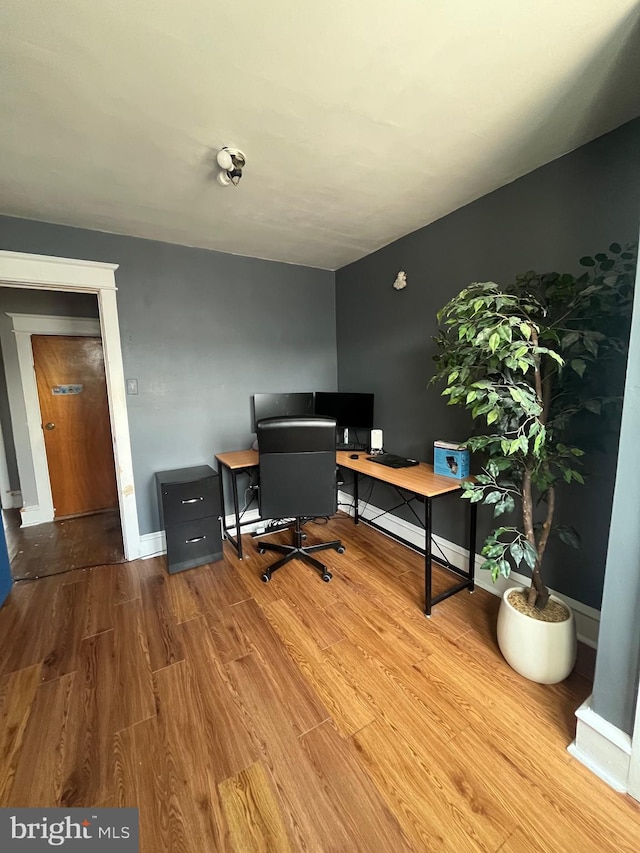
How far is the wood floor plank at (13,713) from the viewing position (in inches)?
48.8

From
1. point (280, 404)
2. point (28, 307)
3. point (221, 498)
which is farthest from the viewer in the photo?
point (28, 307)

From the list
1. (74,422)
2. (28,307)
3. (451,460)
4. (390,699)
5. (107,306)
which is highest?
(28,307)

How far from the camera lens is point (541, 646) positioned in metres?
1.52

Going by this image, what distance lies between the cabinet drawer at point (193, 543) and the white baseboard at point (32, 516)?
2.06 metres

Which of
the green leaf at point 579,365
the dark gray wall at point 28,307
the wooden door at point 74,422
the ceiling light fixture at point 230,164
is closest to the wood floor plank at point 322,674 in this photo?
the green leaf at point 579,365

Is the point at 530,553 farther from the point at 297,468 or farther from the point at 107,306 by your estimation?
the point at 107,306

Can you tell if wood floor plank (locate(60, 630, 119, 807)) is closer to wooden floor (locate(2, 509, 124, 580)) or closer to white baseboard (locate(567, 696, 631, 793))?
wooden floor (locate(2, 509, 124, 580))

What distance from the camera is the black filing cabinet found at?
98.2 inches

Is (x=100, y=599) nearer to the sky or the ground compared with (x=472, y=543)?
nearer to the ground

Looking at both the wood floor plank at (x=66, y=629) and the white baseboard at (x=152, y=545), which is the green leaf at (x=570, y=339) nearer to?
the wood floor plank at (x=66, y=629)

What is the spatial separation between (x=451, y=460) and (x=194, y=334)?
7.43 ft

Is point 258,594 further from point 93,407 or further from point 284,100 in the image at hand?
point 93,407

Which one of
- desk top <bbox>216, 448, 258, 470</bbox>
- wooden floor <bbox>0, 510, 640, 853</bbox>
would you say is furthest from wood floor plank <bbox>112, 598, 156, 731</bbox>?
desk top <bbox>216, 448, 258, 470</bbox>

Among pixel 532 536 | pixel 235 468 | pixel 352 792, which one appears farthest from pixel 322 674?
pixel 235 468
